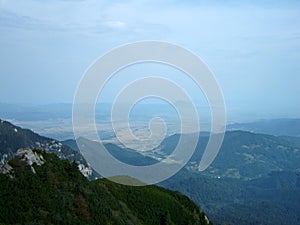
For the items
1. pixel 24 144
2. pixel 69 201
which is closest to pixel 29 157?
pixel 69 201

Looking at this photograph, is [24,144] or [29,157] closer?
[29,157]

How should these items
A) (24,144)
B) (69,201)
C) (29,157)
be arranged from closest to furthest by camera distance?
(69,201)
(29,157)
(24,144)

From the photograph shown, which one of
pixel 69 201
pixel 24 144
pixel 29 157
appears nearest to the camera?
pixel 69 201

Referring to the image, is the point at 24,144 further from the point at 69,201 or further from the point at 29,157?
the point at 69,201

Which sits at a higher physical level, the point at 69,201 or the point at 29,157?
the point at 29,157

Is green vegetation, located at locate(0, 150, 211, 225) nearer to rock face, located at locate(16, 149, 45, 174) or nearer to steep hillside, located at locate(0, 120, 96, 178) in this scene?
rock face, located at locate(16, 149, 45, 174)

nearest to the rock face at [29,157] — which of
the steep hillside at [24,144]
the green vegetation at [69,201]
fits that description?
the green vegetation at [69,201]

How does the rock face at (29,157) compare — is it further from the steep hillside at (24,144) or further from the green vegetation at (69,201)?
the steep hillside at (24,144)

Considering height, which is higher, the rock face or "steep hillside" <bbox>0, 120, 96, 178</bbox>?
the rock face

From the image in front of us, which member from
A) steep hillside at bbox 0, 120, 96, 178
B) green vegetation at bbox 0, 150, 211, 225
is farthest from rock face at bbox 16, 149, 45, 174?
steep hillside at bbox 0, 120, 96, 178
